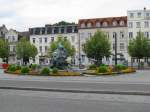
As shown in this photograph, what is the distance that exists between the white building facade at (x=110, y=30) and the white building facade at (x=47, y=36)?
7.42 feet

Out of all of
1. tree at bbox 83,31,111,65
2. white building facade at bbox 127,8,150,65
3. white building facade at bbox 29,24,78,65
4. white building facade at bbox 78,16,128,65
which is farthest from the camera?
white building facade at bbox 29,24,78,65

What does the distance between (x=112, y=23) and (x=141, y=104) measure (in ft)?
264

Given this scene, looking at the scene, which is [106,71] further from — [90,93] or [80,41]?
[80,41]

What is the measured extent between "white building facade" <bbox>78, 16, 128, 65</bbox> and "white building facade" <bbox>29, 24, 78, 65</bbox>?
2.26m

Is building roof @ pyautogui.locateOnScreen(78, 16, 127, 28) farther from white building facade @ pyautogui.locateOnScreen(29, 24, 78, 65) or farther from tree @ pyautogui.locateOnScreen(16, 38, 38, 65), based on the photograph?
tree @ pyautogui.locateOnScreen(16, 38, 38, 65)

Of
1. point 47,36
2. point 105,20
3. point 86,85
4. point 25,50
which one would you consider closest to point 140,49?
point 105,20

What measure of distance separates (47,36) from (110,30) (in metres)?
18.2

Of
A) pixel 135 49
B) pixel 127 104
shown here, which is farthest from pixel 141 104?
pixel 135 49

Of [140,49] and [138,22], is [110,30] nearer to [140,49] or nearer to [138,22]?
[138,22]

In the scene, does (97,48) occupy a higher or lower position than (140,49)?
higher

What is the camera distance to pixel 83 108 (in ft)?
39.2

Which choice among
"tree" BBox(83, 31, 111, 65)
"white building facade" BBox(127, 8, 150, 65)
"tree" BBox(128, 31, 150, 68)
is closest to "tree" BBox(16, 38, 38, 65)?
"tree" BBox(83, 31, 111, 65)

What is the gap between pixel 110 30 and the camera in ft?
305

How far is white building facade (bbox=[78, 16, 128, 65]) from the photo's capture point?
91.2 m
